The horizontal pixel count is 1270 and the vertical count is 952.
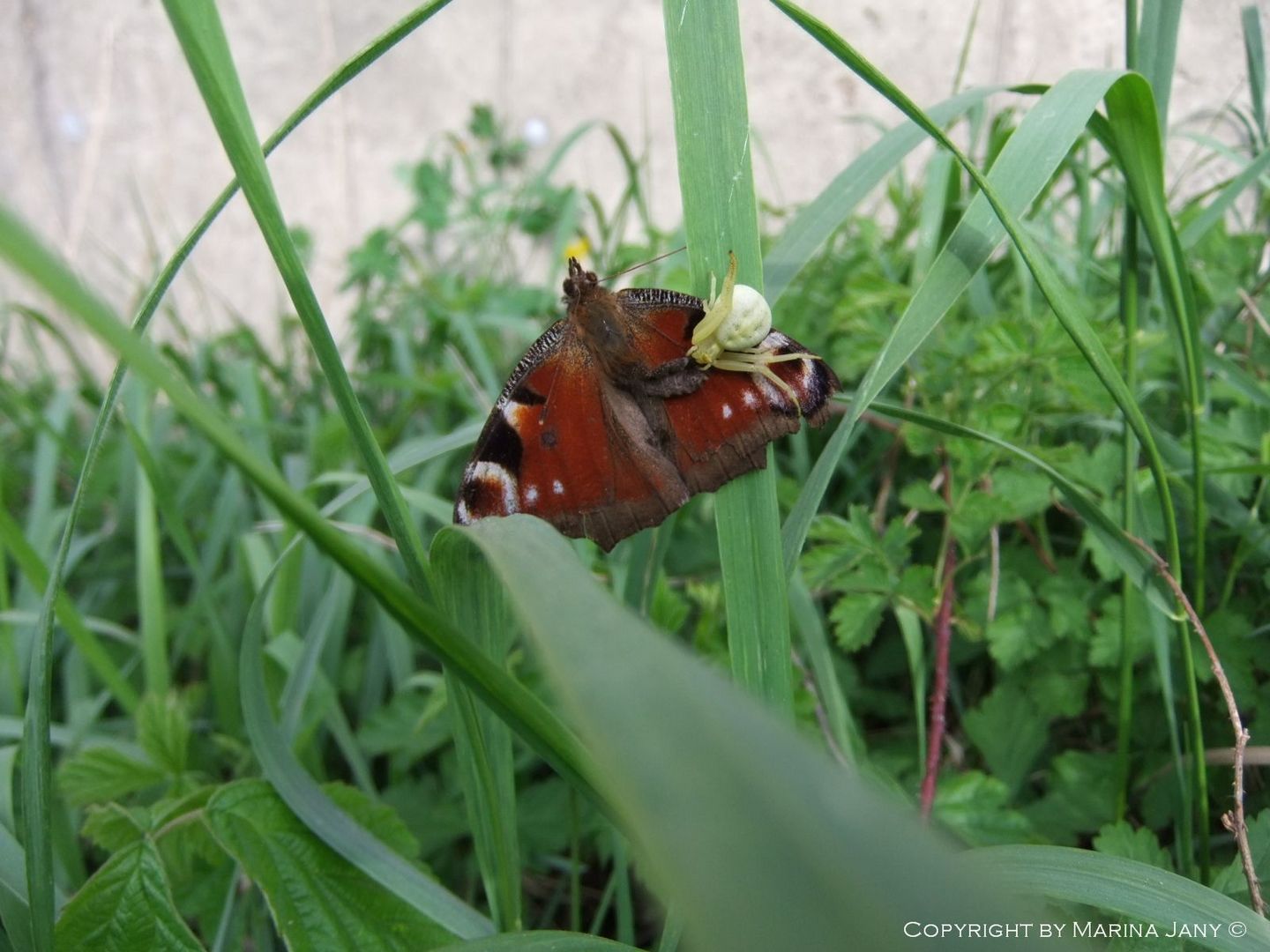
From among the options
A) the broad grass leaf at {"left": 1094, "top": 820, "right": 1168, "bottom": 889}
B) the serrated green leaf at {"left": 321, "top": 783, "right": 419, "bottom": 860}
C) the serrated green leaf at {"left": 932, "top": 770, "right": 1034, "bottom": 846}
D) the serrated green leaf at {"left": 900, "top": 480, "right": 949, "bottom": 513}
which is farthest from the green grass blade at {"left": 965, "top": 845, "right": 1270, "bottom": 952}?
the serrated green leaf at {"left": 321, "top": 783, "right": 419, "bottom": 860}

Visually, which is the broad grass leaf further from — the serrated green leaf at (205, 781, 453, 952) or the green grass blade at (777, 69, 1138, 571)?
the serrated green leaf at (205, 781, 453, 952)

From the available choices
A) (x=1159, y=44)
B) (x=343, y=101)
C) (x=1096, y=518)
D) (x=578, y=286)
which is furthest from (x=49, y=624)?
(x=343, y=101)

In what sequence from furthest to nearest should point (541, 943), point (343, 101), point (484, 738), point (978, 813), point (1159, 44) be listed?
point (343, 101)
point (978, 813)
point (1159, 44)
point (484, 738)
point (541, 943)

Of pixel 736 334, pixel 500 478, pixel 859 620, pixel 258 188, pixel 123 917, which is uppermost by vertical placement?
pixel 258 188

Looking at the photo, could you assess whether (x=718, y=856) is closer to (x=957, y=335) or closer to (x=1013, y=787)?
(x=1013, y=787)

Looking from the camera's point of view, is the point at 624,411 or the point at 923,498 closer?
the point at 624,411

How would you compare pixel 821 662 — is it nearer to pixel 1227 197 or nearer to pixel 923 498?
pixel 923 498

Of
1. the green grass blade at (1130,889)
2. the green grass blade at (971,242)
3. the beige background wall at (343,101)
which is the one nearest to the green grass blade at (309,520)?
the green grass blade at (971,242)
